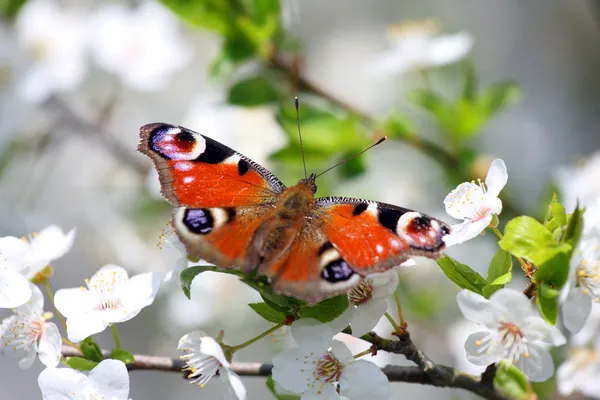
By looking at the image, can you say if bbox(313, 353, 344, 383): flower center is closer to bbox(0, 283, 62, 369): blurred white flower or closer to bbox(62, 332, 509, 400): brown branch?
bbox(62, 332, 509, 400): brown branch

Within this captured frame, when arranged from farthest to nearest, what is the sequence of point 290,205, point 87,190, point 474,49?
point 474,49 → point 87,190 → point 290,205

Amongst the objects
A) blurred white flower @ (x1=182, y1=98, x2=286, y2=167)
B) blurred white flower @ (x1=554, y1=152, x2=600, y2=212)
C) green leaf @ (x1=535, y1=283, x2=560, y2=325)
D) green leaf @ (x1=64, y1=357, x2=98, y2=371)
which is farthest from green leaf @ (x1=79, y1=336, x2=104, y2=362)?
blurred white flower @ (x1=554, y1=152, x2=600, y2=212)

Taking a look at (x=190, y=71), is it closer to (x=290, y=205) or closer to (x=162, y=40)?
(x=162, y=40)

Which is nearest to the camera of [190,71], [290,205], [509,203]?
[290,205]

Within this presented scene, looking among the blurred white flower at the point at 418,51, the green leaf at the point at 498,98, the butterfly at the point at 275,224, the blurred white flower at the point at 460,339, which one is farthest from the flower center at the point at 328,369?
the blurred white flower at the point at 418,51

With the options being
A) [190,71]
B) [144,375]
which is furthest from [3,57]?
[144,375]

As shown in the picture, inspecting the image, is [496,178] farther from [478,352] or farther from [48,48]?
[48,48]
